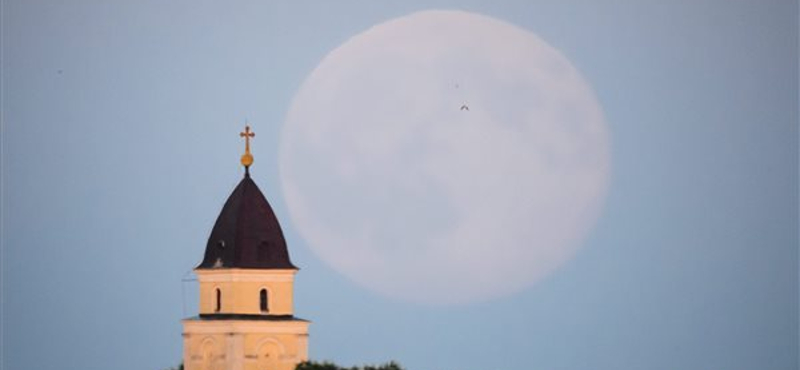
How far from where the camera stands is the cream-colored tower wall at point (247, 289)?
171875 millimetres

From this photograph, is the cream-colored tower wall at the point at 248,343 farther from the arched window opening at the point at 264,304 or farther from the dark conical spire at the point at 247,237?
the dark conical spire at the point at 247,237

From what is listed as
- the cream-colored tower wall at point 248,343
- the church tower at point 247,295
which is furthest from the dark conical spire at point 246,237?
the cream-colored tower wall at point 248,343

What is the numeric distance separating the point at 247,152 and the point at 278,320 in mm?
5900

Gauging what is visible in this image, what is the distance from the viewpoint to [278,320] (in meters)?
172

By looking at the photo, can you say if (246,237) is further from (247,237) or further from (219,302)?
(219,302)

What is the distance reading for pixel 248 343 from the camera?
17212 cm

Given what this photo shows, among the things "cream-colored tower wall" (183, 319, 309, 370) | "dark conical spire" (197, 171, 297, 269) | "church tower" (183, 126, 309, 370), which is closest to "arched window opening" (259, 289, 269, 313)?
"church tower" (183, 126, 309, 370)

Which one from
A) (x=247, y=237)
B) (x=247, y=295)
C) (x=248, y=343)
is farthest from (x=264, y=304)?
(x=247, y=237)

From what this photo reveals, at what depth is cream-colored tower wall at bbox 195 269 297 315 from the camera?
564 ft

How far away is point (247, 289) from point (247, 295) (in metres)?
0.18

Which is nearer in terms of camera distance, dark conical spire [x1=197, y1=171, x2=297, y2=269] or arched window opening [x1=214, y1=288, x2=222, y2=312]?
dark conical spire [x1=197, y1=171, x2=297, y2=269]

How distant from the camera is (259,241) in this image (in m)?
172

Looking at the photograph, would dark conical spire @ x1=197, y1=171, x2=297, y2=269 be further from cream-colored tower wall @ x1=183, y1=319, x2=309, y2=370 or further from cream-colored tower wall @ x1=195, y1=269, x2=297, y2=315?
cream-colored tower wall @ x1=183, y1=319, x2=309, y2=370

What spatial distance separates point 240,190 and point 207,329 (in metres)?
4.39
